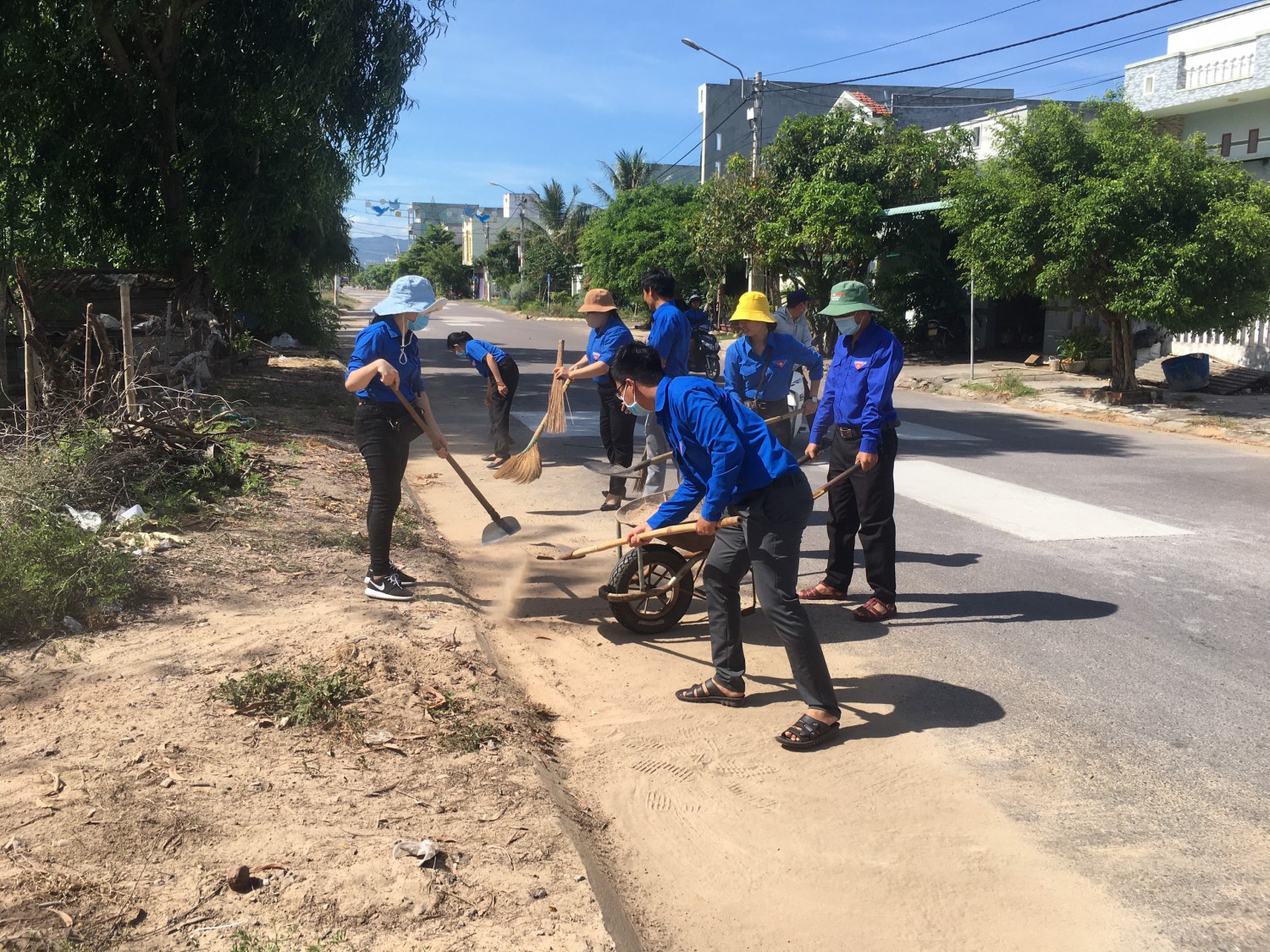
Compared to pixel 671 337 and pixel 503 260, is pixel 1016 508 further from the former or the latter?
pixel 503 260

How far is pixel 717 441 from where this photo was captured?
4.11 m

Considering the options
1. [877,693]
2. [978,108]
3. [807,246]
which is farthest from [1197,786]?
[978,108]

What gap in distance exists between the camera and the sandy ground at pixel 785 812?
123 inches

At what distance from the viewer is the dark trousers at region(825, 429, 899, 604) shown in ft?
19.0

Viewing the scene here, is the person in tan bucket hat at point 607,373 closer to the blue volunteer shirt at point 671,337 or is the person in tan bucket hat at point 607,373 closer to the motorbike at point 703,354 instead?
the blue volunteer shirt at point 671,337

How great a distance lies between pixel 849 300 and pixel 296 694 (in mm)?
3533

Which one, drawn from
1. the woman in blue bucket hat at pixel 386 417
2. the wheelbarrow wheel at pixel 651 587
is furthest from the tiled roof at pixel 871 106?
the wheelbarrow wheel at pixel 651 587

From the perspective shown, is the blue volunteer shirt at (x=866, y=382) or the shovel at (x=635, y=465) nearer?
the blue volunteer shirt at (x=866, y=382)

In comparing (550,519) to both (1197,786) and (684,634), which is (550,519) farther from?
(1197,786)

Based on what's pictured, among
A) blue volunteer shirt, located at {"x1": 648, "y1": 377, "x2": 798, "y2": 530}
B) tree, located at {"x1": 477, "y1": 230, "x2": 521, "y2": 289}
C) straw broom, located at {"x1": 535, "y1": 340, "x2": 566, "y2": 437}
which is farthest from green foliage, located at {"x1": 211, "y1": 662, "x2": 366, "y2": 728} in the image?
tree, located at {"x1": 477, "y1": 230, "x2": 521, "y2": 289}

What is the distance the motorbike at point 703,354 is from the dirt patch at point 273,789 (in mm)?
5698

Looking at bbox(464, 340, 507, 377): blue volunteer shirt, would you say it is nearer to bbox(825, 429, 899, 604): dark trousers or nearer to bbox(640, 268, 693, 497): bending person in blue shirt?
bbox(640, 268, 693, 497): bending person in blue shirt

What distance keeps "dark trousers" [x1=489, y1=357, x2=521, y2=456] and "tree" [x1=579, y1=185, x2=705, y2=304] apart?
25754mm

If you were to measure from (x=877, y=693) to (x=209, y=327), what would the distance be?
10867 mm
